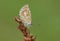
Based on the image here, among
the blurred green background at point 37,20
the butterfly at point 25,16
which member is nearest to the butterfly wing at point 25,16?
the butterfly at point 25,16

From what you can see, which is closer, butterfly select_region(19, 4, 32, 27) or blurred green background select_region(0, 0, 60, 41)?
butterfly select_region(19, 4, 32, 27)

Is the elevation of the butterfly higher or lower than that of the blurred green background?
higher

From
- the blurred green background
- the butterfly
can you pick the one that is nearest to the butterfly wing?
the butterfly

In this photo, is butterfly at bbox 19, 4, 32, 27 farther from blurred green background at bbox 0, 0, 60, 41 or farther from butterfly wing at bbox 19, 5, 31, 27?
blurred green background at bbox 0, 0, 60, 41

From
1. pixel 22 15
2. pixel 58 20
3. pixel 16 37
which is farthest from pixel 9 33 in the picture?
pixel 22 15

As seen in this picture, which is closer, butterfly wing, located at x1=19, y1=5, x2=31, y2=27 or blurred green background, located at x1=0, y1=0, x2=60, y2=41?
butterfly wing, located at x1=19, y1=5, x2=31, y2=27

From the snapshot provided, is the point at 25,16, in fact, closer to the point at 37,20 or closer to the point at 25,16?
the point at 25,16

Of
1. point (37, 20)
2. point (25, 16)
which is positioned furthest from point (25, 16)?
point (37, 20)

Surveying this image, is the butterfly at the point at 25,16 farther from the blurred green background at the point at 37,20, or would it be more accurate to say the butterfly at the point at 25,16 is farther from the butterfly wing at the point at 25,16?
the blurred green background at the point at 37,20
